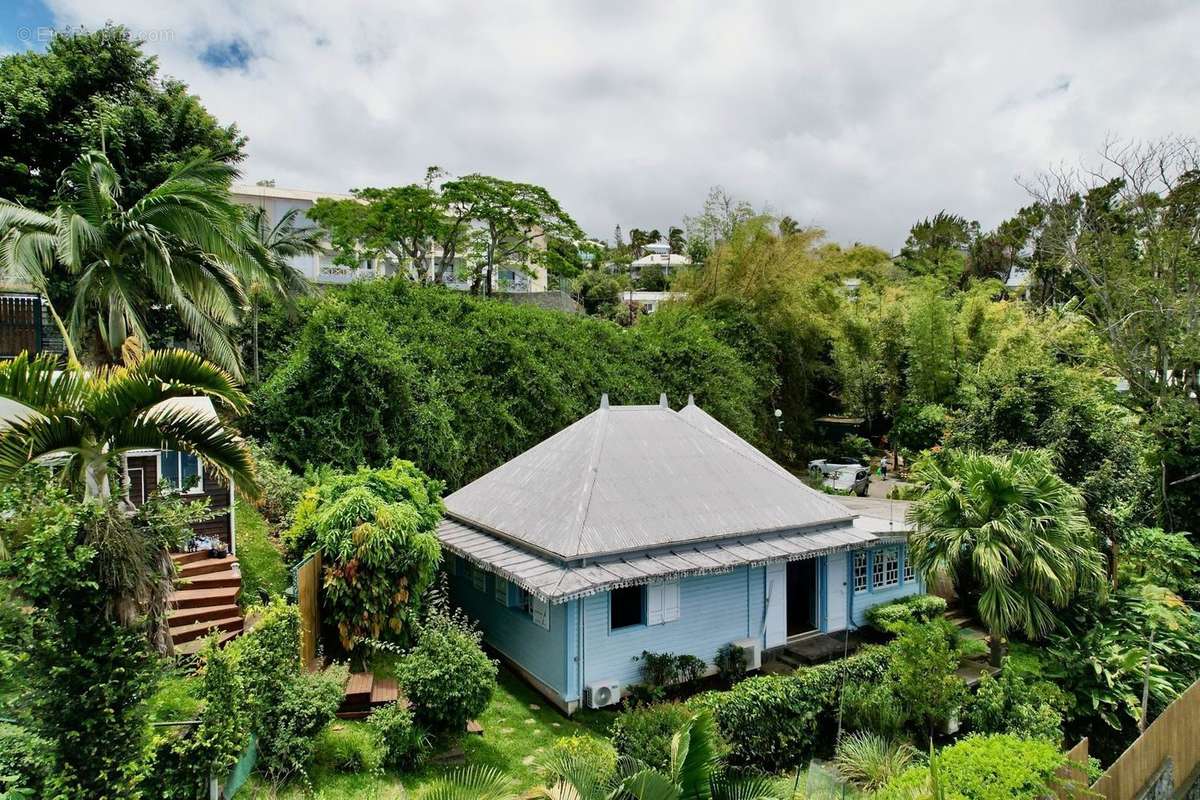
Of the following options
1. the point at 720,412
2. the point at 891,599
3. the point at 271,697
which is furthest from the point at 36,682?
the point at 720,412

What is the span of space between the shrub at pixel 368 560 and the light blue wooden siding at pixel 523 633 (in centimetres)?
207

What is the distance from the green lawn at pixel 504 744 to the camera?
7.09 m

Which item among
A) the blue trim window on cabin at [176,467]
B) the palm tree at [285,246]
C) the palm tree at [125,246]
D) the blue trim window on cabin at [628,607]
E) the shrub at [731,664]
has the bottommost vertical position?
the shrub at [731,664]

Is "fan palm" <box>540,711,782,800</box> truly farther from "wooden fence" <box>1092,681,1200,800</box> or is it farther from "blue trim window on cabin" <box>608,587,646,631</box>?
"wooden fence" <box>1092,681,1200,800</box>

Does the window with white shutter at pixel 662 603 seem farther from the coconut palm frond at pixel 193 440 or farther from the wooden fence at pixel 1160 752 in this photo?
the coconut palm frond at pixel 193 440

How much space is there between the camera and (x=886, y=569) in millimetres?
14078

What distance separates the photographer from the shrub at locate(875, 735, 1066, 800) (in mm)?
6242

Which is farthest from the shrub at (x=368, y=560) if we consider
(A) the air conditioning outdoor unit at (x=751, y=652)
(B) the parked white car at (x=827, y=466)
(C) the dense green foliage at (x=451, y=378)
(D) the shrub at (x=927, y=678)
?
(B) the parked white car at (x=827, y=466)

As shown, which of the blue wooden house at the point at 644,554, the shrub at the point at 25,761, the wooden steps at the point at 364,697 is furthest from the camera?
the blue wooden house at the point at 644,554

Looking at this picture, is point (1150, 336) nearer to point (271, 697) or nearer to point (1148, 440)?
point (1148, 440)

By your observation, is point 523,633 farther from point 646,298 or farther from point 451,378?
point 646,298

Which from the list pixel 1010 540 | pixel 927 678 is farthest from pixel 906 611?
pixel 927 678

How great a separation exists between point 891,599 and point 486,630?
8329mm

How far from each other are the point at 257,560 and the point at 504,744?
6.00 m
